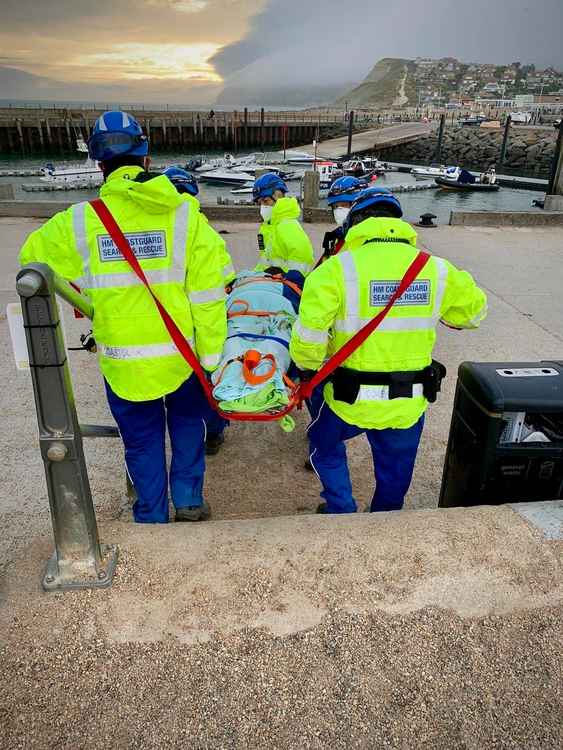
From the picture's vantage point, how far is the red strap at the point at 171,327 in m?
2.27

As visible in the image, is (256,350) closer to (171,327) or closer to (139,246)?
(171,327)

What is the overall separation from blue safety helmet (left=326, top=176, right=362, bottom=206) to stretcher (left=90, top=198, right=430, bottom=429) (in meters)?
2.19

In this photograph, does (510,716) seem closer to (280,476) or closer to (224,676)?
(224,676)

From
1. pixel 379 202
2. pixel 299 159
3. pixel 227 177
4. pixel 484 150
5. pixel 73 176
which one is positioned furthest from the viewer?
pixel 484 150

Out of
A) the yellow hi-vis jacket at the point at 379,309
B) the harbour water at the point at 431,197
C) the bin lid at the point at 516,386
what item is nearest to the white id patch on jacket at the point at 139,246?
the yellow hi-vis jacket at the point at 379,309

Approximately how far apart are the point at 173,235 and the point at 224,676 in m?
1.71

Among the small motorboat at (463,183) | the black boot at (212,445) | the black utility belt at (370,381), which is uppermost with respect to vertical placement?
the black utility belt at (370,381)

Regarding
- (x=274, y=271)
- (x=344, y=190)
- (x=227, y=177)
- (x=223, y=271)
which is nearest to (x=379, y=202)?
(x=223, y=271)

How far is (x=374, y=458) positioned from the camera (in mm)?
2742

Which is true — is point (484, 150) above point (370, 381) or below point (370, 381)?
below

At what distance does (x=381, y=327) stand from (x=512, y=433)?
754 mm

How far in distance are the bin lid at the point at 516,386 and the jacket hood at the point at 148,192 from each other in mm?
1563

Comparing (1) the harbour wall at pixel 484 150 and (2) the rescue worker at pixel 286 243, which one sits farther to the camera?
(1) the harbour wall at pixel 484 150

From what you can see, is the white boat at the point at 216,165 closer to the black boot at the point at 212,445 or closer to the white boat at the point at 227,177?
the white boat at the point at 227,177
